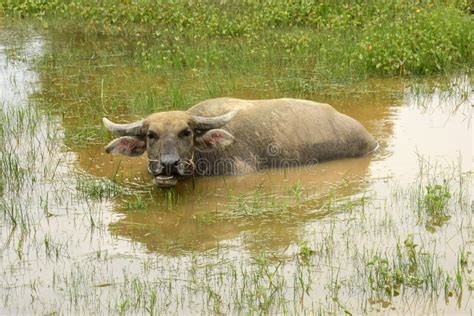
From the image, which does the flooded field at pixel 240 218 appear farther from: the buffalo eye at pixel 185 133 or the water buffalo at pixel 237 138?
the buffalo eye at pixel 185 133

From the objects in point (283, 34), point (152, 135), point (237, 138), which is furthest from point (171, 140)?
point (283, 34)

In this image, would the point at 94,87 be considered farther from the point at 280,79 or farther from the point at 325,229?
the point at 325,229

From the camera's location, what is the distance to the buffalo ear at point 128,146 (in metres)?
8.21

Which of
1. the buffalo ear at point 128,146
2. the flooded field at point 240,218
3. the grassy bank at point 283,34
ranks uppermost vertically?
the grassy bank at point 283,34

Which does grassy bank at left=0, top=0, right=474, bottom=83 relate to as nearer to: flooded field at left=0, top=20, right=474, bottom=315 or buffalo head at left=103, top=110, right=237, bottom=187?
flooded field at left=0, top=20, right=474, bottom=315

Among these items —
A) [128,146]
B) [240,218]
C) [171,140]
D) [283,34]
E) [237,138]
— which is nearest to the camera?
[240,218]

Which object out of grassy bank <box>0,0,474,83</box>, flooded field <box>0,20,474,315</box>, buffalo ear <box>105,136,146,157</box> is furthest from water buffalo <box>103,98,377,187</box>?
grassy bank <box>0,0,474,83</box>

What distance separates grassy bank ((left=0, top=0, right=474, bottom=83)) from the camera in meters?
11.6

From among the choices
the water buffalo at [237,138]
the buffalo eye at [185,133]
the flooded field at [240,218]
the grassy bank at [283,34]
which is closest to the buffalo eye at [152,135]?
the water buffalo at [237,138]

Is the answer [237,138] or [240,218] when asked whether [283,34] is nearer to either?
[237,138]

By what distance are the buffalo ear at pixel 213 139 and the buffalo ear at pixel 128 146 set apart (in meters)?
0.48

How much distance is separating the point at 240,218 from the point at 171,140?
1.08m

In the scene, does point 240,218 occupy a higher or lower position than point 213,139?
lower

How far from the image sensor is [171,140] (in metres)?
7.88
